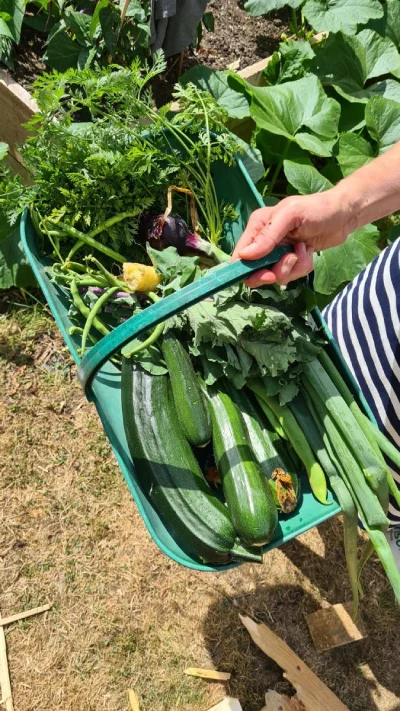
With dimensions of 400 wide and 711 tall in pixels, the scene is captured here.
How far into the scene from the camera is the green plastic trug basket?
1.17 meters

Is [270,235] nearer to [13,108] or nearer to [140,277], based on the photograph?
[140,277]

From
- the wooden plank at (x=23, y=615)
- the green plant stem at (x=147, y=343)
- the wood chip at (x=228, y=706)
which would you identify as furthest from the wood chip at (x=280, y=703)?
the green plant stem at (x=147, y=343)

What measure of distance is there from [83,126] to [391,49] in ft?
6.56

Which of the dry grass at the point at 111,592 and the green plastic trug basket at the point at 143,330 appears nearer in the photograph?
the green plastic trug basket at the point at 143,330

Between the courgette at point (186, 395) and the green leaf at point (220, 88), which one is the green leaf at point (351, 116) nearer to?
the green leaf at point (220, 88)

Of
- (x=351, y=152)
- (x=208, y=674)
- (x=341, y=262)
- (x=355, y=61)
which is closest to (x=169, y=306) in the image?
(x=341, y=262)

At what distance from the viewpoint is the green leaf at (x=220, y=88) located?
106 inches

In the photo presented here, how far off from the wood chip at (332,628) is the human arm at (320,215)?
1922 millimetres

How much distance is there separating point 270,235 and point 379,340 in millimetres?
706

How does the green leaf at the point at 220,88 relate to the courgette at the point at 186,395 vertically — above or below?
above

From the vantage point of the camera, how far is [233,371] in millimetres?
1610

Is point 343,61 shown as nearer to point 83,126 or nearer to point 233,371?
point 83,126

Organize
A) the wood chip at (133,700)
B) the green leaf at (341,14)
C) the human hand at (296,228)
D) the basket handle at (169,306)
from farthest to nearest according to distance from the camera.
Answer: the green leaf at (341,14) < the wood chip at (133,700) < the human hand at (296,228) < the basket handle at (169,306)

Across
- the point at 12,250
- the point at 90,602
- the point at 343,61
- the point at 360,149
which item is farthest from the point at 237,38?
the point at 90,602
